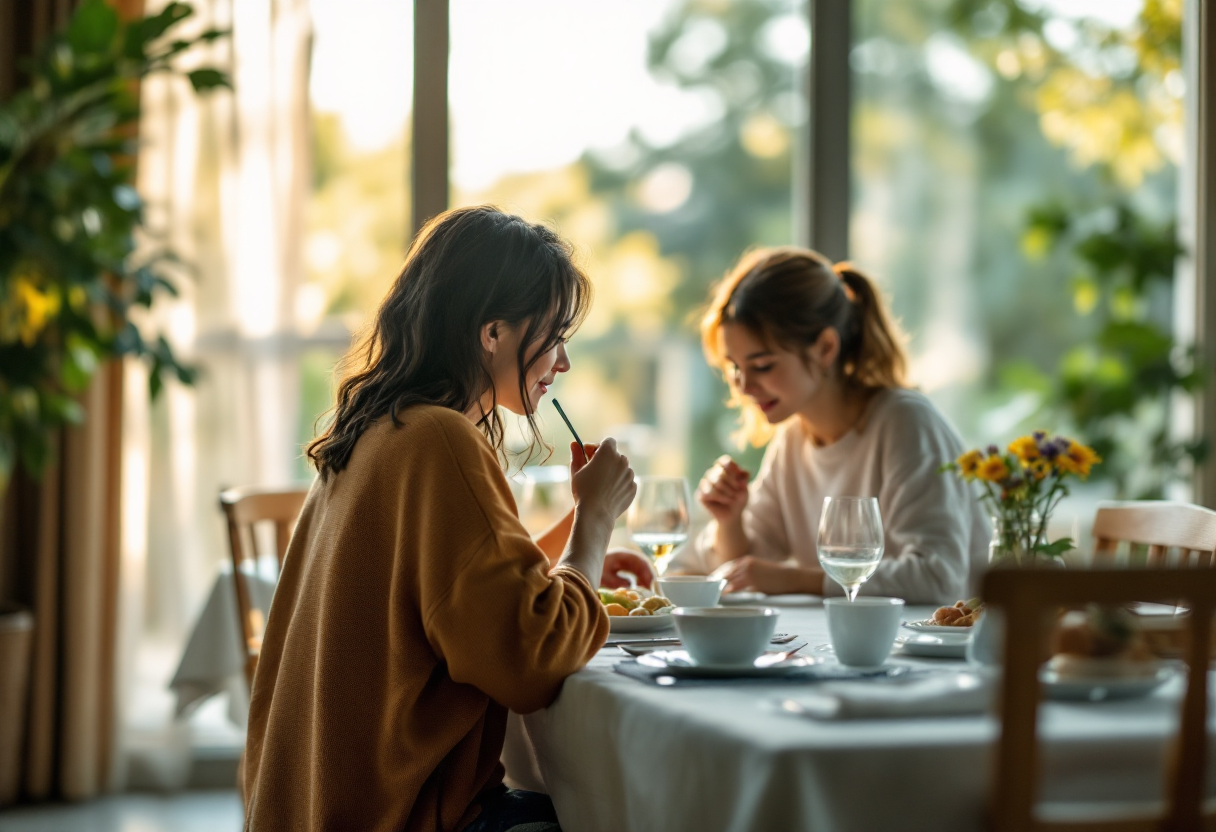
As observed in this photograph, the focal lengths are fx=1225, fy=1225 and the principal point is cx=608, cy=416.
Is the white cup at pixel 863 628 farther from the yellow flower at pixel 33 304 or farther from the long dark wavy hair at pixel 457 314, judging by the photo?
the yellow flower at pixel 33 304

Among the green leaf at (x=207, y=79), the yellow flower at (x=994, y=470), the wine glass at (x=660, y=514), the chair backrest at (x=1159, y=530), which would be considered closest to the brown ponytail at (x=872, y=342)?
the chair backrest at (x=1159, y=530)

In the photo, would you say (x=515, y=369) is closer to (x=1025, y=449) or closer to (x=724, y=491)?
(x=1025, y=449)

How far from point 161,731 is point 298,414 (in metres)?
0.91

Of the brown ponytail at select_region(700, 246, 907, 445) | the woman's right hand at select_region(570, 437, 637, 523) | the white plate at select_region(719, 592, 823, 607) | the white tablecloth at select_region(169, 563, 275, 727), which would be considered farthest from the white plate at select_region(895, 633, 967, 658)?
the white tablecloth at select_region(169, 563, 275, 727)

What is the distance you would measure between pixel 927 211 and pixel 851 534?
236 centimetres

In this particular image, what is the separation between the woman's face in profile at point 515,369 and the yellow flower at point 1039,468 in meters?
0.57

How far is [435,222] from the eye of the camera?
4.93 ft

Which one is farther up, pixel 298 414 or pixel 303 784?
pixel 298 414

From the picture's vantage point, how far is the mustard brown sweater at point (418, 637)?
117 cm

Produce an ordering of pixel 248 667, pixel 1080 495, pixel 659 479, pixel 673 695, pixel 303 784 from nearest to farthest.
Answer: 1. pixel 673 695
2. pixel 303 784
3. pixel 659 479
4. pixel 248 667
5. pixel 1080 495

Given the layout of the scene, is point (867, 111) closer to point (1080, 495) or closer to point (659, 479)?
point (1080, 495)

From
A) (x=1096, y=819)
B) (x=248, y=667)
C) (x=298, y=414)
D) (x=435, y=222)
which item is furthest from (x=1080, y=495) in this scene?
(x=1096, y=819)

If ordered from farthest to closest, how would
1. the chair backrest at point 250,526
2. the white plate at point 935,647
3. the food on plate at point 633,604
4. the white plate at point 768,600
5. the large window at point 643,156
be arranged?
the large window at point 643,156 → the chair backrest at point 250,526 → the white plate at point 768,600 → the food on plate at point 633,604 → the white plate at point 935,647

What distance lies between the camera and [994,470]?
1.34 meters
